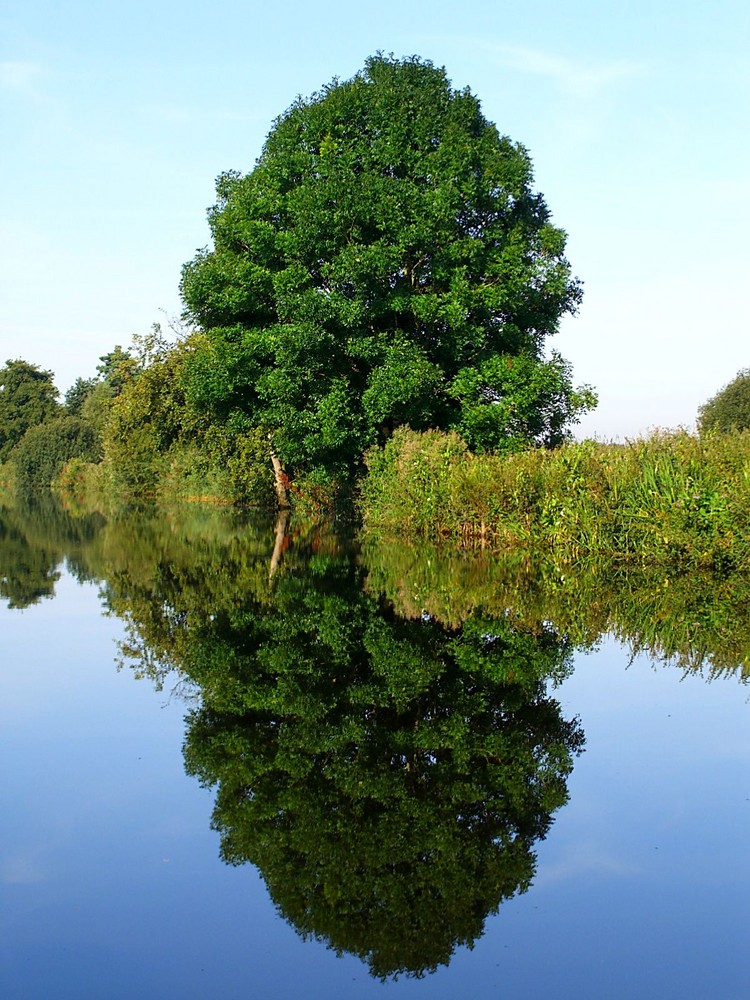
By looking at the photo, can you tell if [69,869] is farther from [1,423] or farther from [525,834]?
[1,423]

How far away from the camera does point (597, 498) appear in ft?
62.4

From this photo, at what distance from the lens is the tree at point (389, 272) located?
27.0 m

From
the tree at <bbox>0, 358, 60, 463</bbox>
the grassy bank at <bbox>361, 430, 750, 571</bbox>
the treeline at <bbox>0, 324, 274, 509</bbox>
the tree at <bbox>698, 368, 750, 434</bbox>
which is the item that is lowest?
the grassy bank at <bbox>361, 430, 750, 571</bbox>

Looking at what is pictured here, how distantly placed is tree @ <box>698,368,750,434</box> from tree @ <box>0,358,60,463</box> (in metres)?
58.0

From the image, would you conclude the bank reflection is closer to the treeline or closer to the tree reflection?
the tree reflection

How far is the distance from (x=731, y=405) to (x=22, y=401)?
6333cm

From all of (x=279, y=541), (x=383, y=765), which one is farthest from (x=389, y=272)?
(x=383, y=765)

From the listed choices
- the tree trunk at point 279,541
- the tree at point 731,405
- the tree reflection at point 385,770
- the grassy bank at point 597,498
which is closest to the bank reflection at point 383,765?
the tree reflection at point 385,770

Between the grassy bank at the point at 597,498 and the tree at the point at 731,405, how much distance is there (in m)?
53.6

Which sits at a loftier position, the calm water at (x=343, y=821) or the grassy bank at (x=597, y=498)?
the grassy bank at (x=597, y=498)

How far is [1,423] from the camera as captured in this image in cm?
9350

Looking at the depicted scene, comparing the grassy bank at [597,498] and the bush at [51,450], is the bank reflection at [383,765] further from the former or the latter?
the bush at [51,450]

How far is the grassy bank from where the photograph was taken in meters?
17.4

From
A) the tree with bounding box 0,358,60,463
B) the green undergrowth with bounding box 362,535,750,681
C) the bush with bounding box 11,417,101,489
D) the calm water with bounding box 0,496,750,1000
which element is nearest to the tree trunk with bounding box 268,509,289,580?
the green undergrowth with bounding box 362,535,750,681
